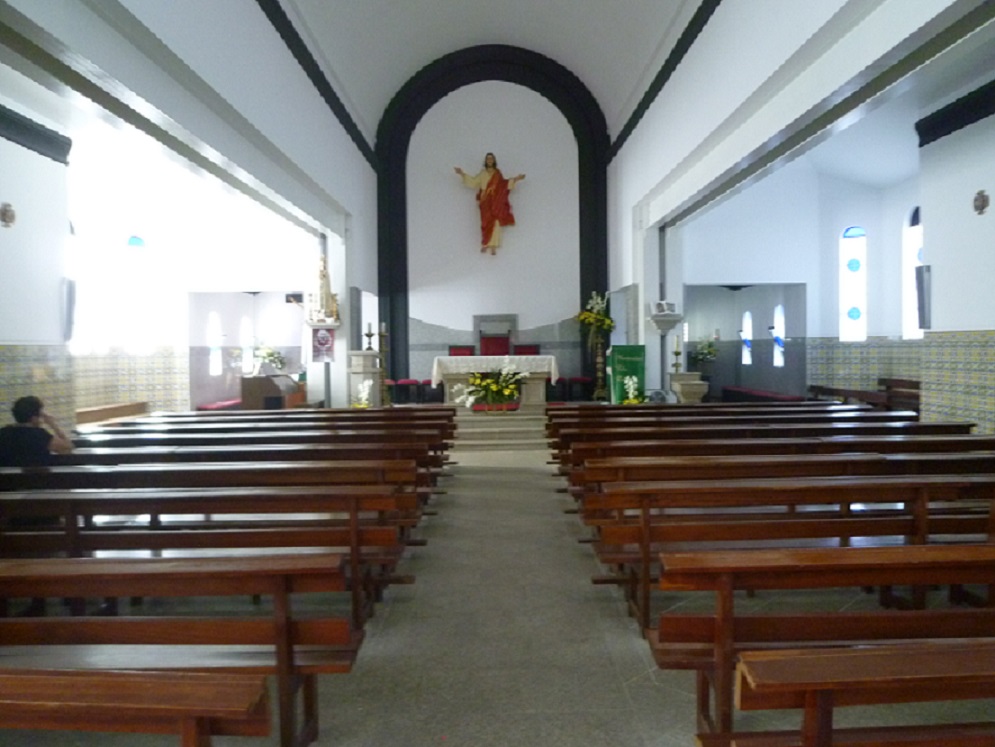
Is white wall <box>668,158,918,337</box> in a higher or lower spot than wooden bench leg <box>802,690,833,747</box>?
higher

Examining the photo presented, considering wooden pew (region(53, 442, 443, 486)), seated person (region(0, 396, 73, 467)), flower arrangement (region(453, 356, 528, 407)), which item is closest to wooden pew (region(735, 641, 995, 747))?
wooden pew (region(53, 442, 443, 486))

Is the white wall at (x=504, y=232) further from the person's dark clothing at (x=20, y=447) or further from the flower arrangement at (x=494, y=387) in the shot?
the person's dark clothing at (x=20, y=447)

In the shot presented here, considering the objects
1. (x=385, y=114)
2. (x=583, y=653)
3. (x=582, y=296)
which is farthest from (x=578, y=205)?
(x=583, y=653)

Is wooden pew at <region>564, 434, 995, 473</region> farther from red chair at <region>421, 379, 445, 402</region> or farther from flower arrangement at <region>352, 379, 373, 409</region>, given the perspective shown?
red chair at <region>421, 379, 445, 402</region>

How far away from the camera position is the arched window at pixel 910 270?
36.5ft

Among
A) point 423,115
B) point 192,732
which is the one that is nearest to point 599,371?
point 423,115

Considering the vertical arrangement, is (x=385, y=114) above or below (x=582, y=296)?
above

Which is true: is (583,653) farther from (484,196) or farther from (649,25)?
(484,196)

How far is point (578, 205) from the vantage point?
13875 mm

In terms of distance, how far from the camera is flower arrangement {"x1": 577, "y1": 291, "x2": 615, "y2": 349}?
41.3ft

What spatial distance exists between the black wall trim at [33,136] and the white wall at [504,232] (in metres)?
7.87

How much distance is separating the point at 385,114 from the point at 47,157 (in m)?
8.15

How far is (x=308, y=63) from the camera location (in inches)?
340

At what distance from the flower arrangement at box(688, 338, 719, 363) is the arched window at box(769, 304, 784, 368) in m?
1.15
